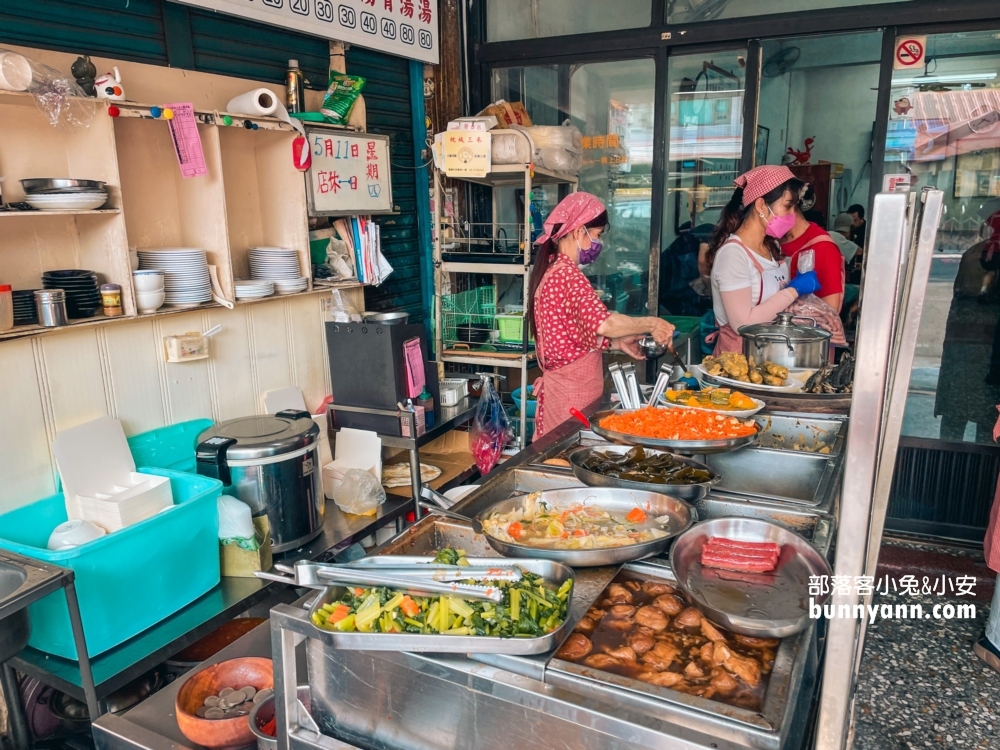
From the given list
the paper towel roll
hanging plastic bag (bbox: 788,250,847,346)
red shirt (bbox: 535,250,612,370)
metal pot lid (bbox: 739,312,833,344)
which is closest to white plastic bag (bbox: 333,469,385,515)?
red shirt (bbox: 535,250,612,370)

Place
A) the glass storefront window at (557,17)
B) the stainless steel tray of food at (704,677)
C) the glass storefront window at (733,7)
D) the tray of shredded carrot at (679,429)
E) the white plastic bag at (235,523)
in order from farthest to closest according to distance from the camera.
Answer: the glass storefront window at (557,17) < the glass storefront window at (733,7) < the white plastic bag at (235,523) < the tray of shredded carrot at (679,429) < the stainless steel tray of food at (704,677)

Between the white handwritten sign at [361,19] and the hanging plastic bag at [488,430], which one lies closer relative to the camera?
the white handwritten sign at [361,19]

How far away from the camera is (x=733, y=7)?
4652 mm

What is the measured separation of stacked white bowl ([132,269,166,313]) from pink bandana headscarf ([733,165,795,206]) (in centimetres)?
279

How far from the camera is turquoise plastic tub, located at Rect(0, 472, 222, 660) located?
241 cm

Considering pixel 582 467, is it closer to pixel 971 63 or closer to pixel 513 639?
pixel 513 639

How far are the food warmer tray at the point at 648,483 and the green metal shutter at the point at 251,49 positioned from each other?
279cm

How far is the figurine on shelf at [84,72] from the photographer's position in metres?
2.84

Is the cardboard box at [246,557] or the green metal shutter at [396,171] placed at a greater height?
the green metal shutter at [396,171]

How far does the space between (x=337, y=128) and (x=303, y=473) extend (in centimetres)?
204

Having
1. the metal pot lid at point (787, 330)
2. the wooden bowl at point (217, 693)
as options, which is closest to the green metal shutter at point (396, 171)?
the metal pot lid at point (787, 330)

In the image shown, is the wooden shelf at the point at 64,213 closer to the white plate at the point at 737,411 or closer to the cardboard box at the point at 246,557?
the cardboard box at the point at 246,557

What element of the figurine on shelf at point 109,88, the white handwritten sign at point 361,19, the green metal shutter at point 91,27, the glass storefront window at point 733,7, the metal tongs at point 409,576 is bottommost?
the metal tongs at point 409,576

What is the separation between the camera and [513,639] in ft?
4.24
